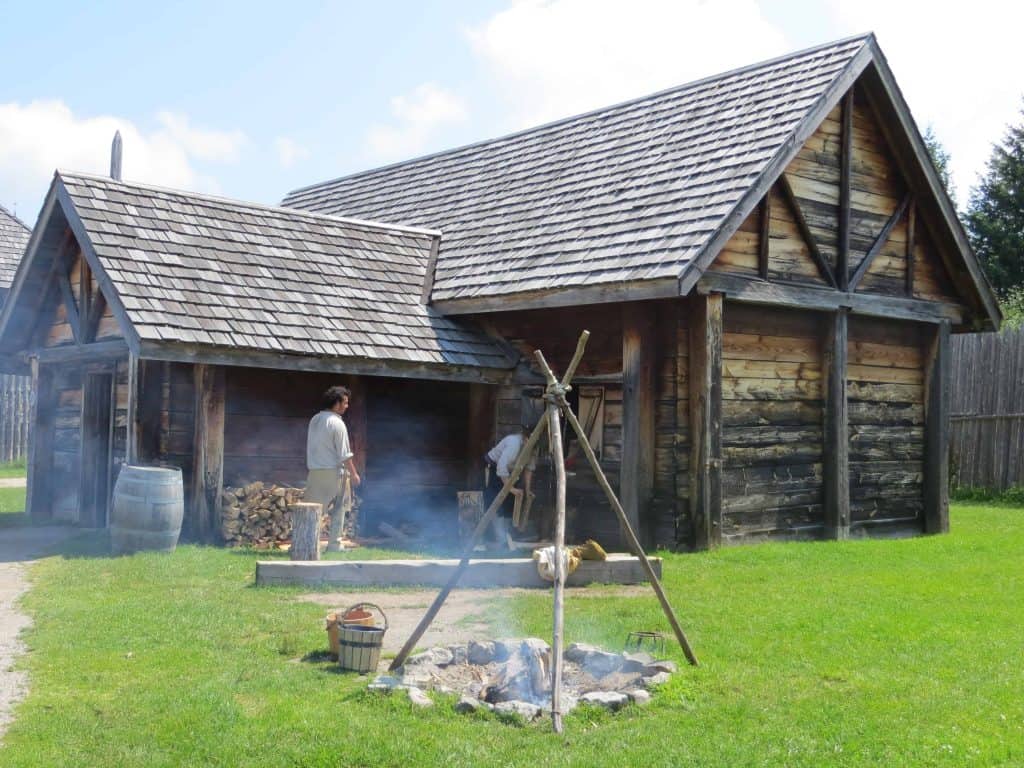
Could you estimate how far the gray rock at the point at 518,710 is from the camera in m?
5.91

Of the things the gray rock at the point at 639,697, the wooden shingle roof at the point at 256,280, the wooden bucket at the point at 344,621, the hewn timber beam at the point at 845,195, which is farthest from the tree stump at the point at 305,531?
the hewn timber beam at the point at 845,195

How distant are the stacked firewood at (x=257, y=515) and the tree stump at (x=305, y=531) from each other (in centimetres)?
179

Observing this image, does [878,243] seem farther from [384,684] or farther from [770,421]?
[384,684]

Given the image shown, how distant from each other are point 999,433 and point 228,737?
53.4 ft

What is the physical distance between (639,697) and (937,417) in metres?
10.4

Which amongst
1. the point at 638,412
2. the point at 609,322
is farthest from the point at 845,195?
the point at 638,412

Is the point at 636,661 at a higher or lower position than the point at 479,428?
lower

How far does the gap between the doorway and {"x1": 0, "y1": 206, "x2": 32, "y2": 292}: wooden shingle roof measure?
13011 mm

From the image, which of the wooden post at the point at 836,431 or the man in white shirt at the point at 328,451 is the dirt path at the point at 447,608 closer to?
the man in white shirt at the point at 328,451

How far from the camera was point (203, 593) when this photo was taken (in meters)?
9.32

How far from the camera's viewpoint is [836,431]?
13750 millimetres

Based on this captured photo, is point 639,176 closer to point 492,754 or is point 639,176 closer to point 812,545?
point 812,545

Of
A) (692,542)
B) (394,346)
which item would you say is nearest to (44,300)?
(394,346)

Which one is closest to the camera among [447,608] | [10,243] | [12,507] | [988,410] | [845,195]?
[447,608]
